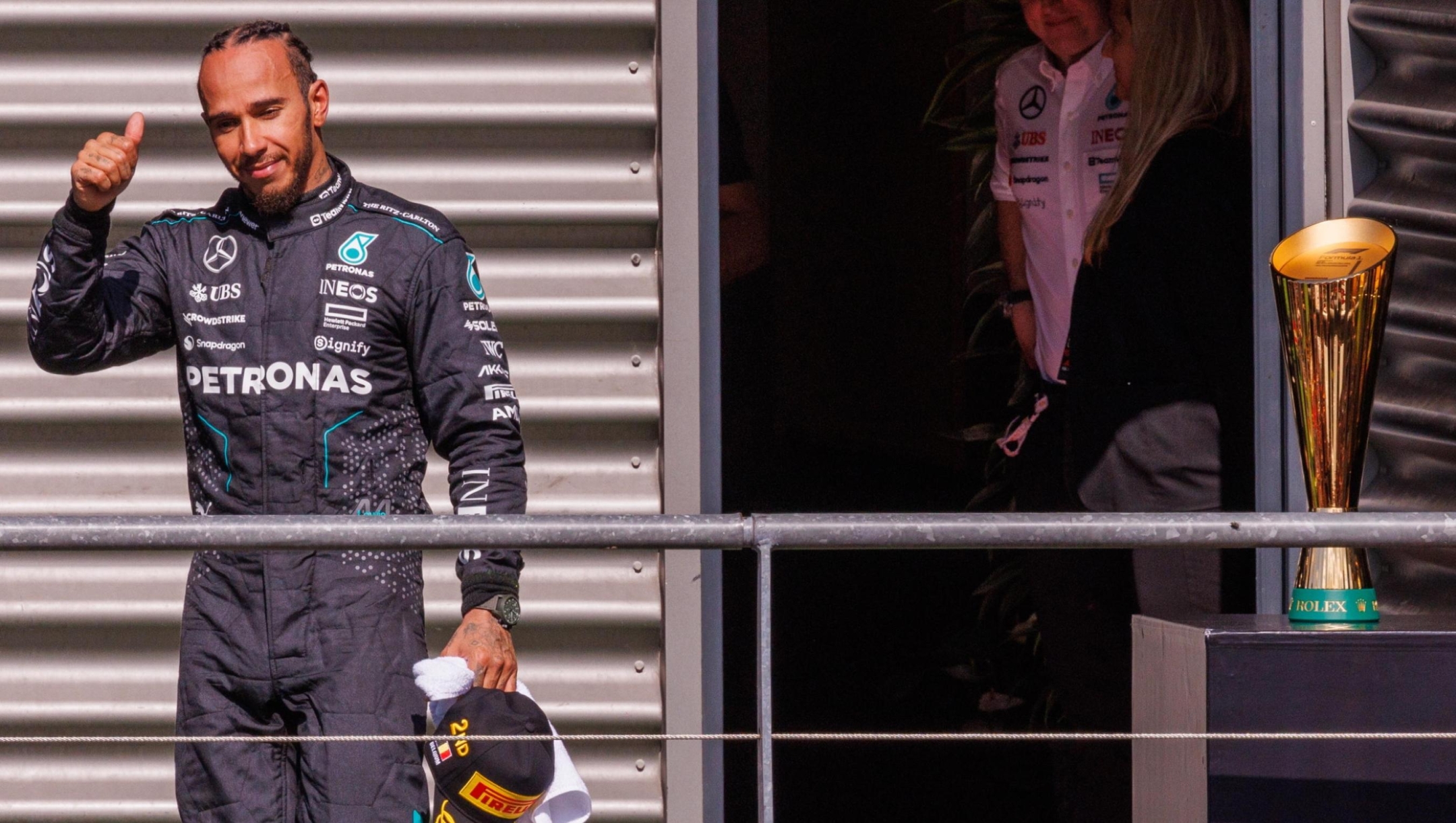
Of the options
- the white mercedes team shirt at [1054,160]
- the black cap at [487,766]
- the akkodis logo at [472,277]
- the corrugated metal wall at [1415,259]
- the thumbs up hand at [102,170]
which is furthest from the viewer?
the white mercedes team shirt at [1054,160]

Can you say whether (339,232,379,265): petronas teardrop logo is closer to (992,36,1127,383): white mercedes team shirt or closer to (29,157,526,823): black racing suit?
(29,157,526,823): black racing suit

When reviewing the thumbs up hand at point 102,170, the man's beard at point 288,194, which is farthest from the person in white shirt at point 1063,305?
the thumbs up hand at point 102,170

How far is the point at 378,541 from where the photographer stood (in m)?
1.72

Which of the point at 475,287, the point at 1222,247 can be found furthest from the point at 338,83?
the point at 1222,247

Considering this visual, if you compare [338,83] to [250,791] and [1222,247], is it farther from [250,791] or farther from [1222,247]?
[1222,247]

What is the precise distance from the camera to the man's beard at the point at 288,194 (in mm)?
2602

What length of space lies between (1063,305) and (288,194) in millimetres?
1762

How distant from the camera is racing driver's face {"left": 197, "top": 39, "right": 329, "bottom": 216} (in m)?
2.60

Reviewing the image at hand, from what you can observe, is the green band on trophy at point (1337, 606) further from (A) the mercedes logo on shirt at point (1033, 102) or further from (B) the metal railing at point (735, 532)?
(A) the mercedes logo on shirt at point (1033, 102)

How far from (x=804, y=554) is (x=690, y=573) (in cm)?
182

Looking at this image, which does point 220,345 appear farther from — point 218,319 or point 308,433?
point 308,433

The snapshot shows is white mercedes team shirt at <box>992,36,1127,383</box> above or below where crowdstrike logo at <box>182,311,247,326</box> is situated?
above

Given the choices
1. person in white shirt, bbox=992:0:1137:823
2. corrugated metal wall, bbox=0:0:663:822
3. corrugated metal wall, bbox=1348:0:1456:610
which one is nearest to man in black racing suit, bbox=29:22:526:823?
corrugated metal wall, bbox=0:0:663:822

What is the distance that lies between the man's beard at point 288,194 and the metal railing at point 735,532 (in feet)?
3.08
